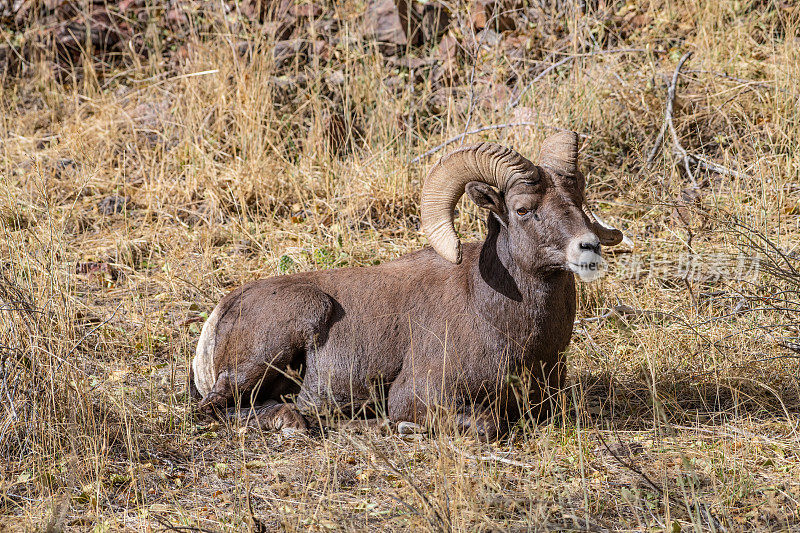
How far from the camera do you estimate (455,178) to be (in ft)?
16.1

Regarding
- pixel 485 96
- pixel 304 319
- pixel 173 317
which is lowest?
pixel 173 317

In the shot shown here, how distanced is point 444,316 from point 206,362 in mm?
1562

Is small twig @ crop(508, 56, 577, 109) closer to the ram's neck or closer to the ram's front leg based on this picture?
the ram's neck

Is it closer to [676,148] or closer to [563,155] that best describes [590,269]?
[563,155]

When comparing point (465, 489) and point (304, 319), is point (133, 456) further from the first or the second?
point (465, 489)

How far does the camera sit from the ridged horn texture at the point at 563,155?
4.89m

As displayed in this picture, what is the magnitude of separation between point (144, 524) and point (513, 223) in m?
2.45

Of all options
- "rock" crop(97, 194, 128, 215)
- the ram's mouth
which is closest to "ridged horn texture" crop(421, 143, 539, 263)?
the ram's mouth

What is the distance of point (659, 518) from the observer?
386cm

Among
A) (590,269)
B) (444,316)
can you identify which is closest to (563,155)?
(590,269)

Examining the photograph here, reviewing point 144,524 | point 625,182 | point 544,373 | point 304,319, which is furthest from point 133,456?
point 625,182

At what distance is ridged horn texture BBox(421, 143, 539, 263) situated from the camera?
188 inches

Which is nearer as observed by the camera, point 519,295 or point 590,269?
point 590,269

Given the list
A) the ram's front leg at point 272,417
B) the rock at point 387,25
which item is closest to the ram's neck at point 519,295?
the ram's front leg at point 272,417
